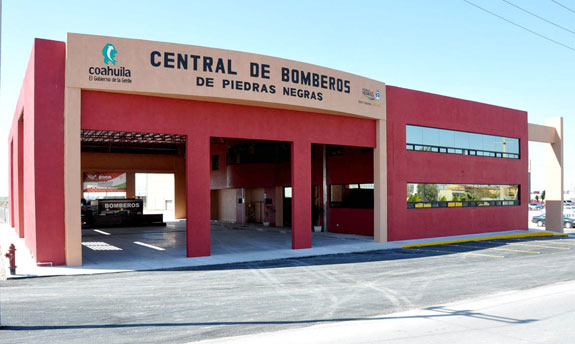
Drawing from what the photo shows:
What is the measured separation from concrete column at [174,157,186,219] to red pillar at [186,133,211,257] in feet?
81.5

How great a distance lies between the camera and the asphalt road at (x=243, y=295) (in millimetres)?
8367

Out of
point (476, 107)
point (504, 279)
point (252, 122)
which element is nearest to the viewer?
point (504, 279)

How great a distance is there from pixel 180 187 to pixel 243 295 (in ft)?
106

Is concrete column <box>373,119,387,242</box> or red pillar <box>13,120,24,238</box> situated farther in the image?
red pillar <box>13,120,24,238</box>

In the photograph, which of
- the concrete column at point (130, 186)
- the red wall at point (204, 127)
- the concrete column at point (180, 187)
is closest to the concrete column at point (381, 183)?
the red wall at point (204, 127)

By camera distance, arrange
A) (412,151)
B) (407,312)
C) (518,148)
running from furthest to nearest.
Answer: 1. (518,148)
2. (412,151)
3. (407,312)

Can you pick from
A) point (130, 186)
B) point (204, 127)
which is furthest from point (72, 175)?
point (130, 186)

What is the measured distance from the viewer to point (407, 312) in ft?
30.8

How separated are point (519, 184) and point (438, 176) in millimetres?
8574

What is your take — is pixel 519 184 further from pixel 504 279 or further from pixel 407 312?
pixel 407 312

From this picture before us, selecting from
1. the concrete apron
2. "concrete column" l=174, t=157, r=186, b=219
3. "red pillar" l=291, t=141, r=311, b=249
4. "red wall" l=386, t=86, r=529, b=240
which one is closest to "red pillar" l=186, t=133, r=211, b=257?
the concrete apron

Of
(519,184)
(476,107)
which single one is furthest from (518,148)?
(476,107)

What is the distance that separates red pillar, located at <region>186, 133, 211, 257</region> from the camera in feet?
55.2

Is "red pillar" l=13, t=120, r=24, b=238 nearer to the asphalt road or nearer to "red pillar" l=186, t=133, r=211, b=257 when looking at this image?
"red pillar" l=186, t=133, r=211, b=257
